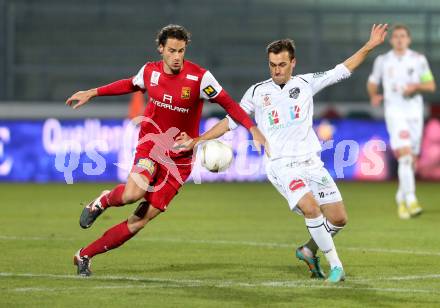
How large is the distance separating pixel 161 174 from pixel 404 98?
22.0 feet

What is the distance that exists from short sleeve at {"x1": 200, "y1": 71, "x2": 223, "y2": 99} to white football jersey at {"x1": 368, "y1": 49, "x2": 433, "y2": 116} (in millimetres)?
6416

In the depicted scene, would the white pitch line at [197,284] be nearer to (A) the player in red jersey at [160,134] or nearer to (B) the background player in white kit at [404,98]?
(A) the player in red jersey at [160,134]

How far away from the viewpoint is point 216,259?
967 centimetres

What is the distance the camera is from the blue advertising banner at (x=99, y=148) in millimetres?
19969

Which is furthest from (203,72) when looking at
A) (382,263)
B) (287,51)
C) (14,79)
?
(14,79)

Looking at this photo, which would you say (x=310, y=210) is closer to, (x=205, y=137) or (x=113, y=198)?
(x=205, y=137)

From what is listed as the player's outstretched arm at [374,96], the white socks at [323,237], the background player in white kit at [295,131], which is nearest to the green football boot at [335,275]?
the white socks at [323,237]

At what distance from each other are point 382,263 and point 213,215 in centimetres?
522

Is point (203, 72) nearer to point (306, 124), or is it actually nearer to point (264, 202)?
point (306, 124)

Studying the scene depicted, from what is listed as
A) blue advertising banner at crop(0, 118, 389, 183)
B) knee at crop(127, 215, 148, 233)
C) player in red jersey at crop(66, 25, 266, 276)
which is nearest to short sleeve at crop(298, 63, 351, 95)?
player in red jersey at crop(66, 25, 266, 276)

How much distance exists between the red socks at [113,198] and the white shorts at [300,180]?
1188 millimetres

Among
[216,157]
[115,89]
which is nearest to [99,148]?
[115,89]

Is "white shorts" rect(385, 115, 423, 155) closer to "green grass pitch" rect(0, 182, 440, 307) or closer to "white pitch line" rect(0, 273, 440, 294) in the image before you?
"green grass pitch" rect(0, 182, 440, 307)

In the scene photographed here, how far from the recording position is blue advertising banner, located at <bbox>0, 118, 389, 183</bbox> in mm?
19969
